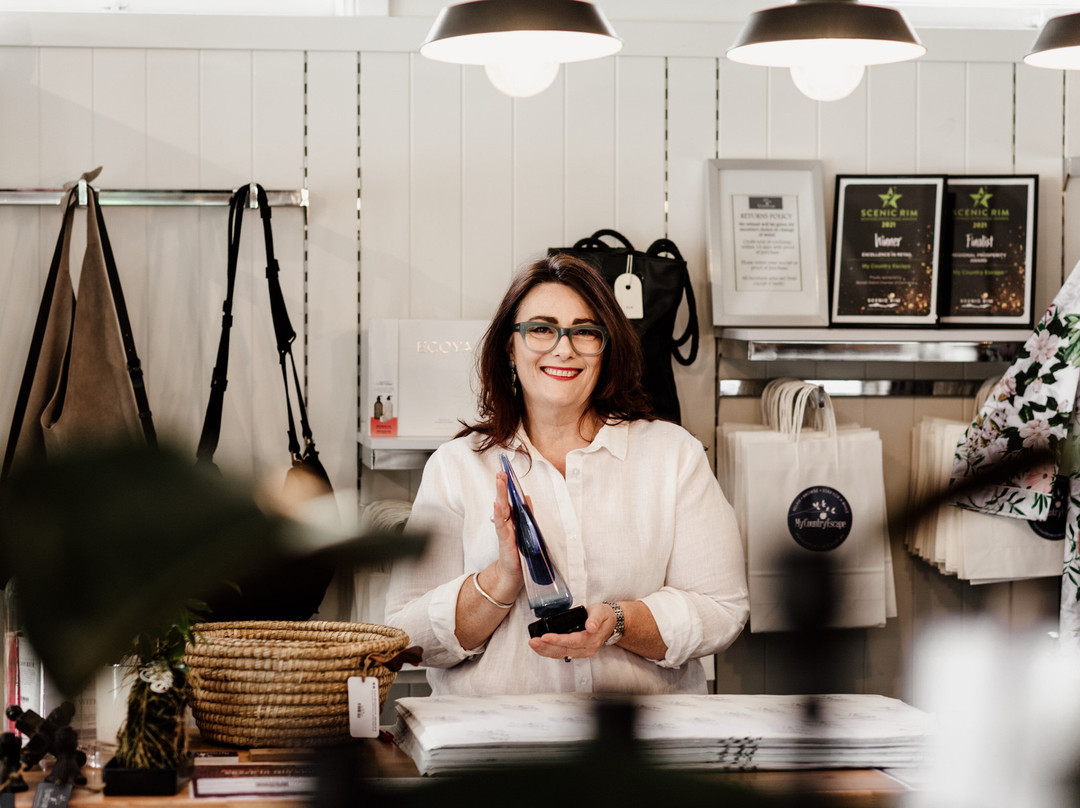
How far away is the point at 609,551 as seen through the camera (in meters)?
2.29

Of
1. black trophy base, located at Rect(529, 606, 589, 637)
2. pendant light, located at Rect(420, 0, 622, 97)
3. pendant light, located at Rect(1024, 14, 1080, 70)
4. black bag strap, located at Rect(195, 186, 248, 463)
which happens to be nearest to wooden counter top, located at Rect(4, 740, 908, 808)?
black trophy base, located at Rect(529, 606, 589, 637)

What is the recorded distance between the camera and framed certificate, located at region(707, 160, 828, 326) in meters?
3.18

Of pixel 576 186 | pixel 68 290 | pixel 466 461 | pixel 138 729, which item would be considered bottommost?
pixel 138 729

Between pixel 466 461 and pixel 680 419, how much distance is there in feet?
2.88

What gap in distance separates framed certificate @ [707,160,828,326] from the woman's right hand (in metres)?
1.30

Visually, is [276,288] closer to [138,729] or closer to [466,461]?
[466,461]

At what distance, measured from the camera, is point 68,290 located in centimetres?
284

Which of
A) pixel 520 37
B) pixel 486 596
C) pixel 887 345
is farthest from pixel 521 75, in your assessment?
pixel 887 345

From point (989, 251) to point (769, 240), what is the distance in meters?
0.63

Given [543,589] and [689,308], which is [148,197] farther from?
[543,589]

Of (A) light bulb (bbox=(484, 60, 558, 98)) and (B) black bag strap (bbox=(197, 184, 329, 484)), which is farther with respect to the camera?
(B) black bag strap (bbox=(197, 184, 329, 484))

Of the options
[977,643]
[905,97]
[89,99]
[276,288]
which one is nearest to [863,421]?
[905,97]

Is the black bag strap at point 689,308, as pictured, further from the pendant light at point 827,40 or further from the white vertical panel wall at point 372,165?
the pendant light at point 827,40

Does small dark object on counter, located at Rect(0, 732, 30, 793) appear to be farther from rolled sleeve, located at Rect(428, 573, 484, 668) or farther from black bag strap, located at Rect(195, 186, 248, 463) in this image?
black bag strap, located at Rect(195, 186, 248, 463)
